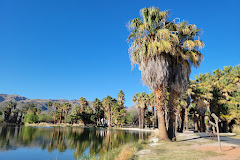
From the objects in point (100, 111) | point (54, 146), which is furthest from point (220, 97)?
point (100, 111)

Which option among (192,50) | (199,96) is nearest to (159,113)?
(192,50)

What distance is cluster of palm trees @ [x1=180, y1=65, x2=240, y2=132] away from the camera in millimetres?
31703

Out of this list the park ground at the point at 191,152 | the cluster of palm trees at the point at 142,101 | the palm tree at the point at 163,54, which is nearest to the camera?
the park ground at the point at 191,152

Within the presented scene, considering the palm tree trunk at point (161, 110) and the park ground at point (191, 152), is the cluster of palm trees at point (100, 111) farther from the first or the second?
the park ground at point (191, 152)

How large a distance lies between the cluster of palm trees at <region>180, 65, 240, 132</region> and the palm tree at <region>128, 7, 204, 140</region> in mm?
17813

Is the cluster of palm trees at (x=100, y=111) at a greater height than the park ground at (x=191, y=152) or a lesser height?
greater

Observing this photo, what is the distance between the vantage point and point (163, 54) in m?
14.5

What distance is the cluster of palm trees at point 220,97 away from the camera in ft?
104

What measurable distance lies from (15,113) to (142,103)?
10396 centimetres

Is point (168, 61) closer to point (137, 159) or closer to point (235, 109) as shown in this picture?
point (137, 159)

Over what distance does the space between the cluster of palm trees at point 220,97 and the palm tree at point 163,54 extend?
17.8m

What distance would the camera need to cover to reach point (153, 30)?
14648mm

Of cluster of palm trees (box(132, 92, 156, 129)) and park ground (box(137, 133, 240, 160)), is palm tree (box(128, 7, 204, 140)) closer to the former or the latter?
park ground (box(137, 133, 240, 160))

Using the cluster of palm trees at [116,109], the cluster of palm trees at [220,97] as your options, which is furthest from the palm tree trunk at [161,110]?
the cluster of palm trees at [116,109]
